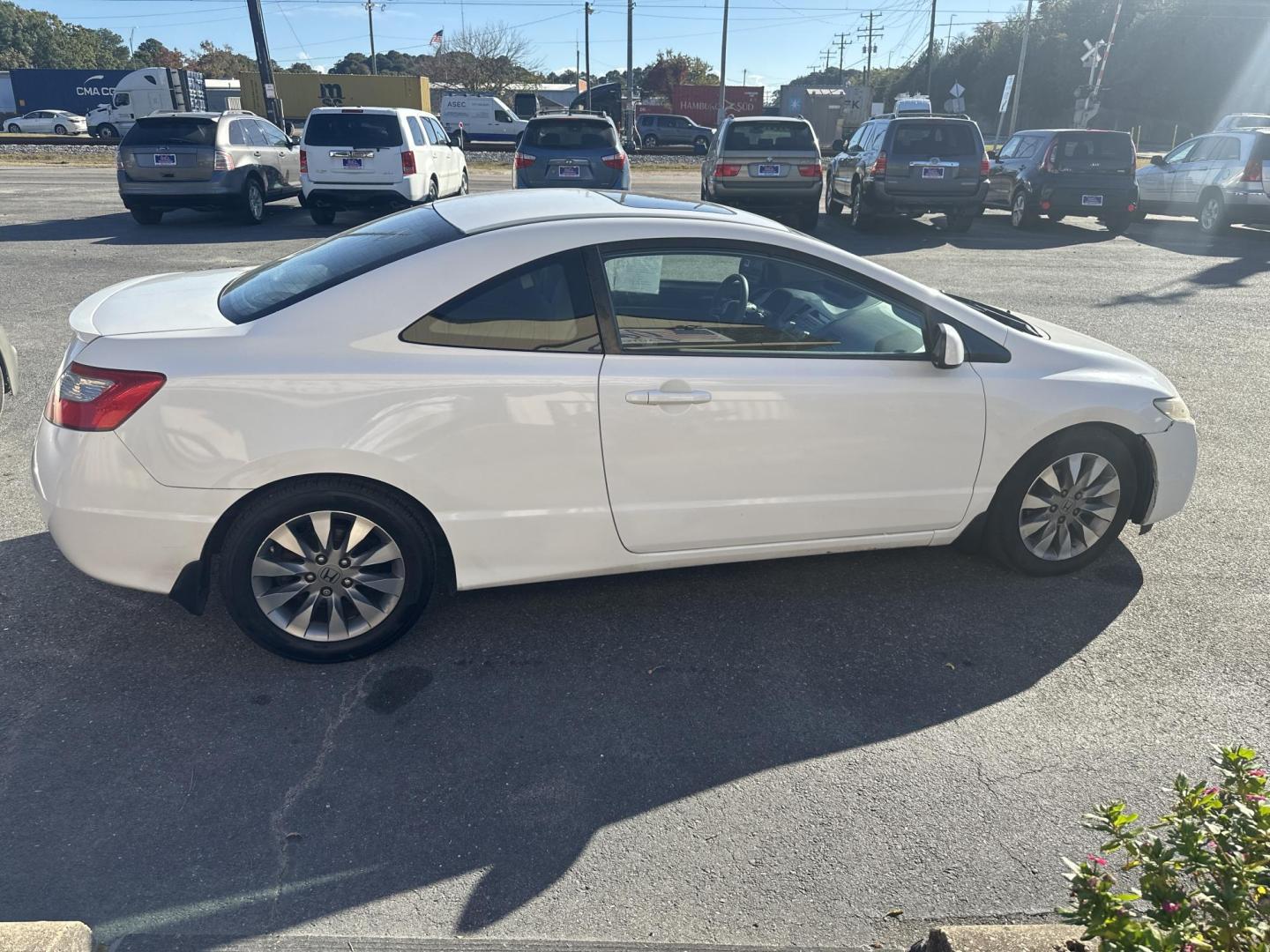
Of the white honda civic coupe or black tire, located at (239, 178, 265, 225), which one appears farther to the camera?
black tire, located at (239, 178, 265, 225)

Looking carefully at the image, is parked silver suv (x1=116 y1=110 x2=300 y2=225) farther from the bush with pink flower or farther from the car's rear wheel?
the car's rear wheel

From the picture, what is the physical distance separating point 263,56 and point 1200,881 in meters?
28.0

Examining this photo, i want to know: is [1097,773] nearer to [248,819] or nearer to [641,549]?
[641,549]

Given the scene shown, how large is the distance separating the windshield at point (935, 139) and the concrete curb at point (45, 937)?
14988mm

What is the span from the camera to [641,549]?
3.66 meters

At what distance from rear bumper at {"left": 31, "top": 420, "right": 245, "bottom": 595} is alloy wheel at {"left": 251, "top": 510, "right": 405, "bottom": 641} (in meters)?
0.24

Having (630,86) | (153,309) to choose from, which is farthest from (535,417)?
(630,86)

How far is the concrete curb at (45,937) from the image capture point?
2.11 meters

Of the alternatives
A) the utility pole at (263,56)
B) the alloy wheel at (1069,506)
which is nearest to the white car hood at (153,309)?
the alloy wheel at (1069,506)

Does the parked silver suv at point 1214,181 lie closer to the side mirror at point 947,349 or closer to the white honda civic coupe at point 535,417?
the white honda civic coupe at point 535,417

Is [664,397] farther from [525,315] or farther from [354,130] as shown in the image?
[354,130]

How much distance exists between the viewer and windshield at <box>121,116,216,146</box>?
14430 mm

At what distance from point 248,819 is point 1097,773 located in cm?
260

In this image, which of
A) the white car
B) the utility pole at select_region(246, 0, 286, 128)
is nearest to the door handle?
the utility pole at select_region(246, 0, 286, 128)
